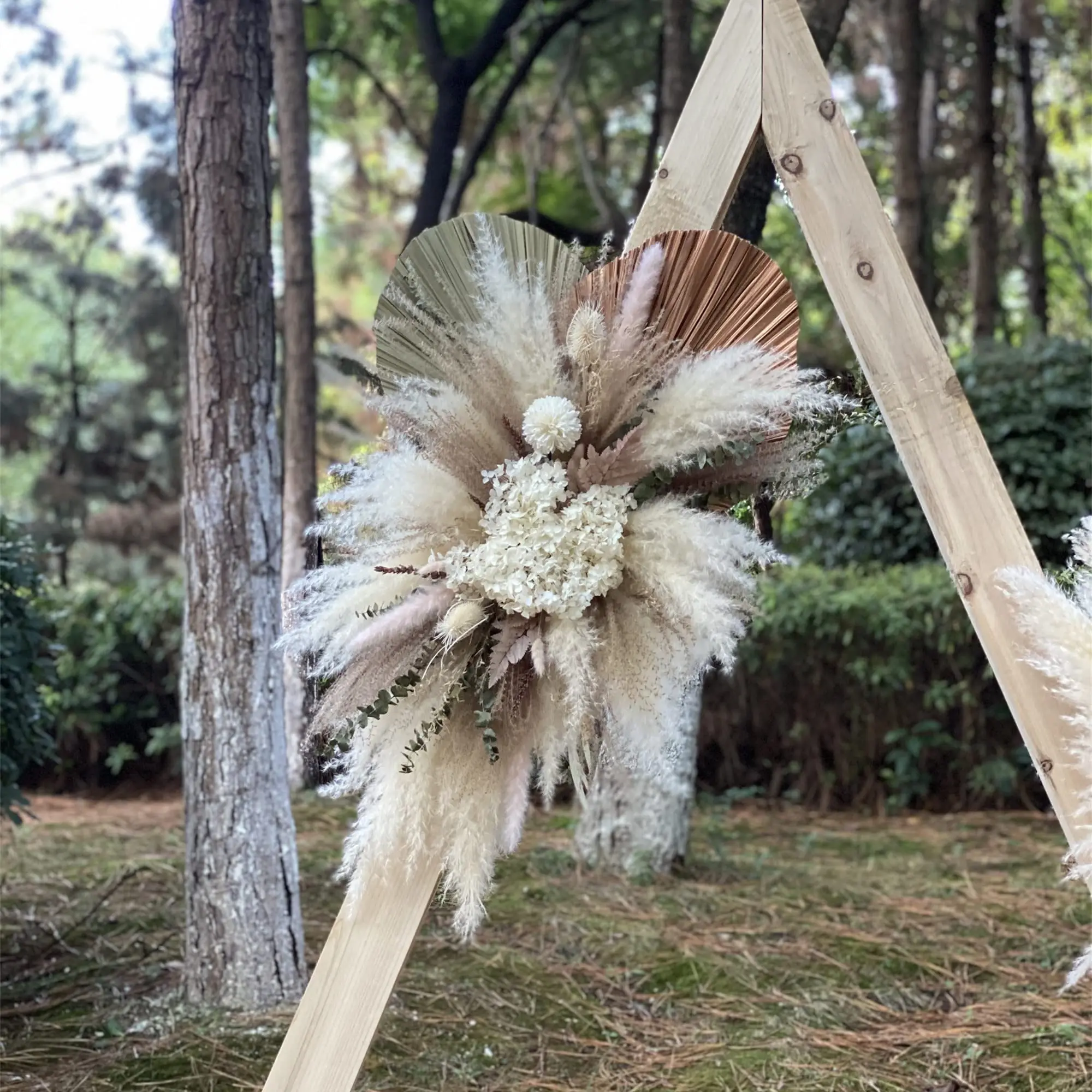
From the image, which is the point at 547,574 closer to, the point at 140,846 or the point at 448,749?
the point at 448,749

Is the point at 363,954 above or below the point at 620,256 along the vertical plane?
below

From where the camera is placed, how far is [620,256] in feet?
4.66

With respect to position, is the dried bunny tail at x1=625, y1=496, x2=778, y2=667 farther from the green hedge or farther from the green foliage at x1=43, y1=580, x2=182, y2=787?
the green foliage at x1=43, y1=580, x2=182, y2=787

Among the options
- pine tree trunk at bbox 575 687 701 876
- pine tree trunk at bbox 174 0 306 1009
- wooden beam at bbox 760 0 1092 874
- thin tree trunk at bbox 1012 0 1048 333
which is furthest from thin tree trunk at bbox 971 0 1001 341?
wooden beam at bbox 760 0 1092 874

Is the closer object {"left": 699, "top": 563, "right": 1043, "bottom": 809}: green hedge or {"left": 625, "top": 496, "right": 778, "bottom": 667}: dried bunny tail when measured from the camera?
{"left": 625, "top": 496, "right": 778, "bottom": 667}: dried bunny tail

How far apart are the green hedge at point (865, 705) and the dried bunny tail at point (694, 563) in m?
3.06

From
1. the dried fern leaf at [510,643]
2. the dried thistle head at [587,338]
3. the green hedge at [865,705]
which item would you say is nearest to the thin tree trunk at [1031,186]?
the green hedge at [865,705]

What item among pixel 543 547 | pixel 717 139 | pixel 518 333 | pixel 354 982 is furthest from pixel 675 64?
pixel 354 982

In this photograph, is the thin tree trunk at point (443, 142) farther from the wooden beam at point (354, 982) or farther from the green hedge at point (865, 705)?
the wooden beam at point (354, 982)

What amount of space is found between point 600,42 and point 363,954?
24.5 ft

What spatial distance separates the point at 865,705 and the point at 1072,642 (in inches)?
141

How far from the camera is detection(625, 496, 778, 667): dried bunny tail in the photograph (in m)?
1.28

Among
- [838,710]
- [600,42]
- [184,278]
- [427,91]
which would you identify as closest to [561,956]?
[184,278]

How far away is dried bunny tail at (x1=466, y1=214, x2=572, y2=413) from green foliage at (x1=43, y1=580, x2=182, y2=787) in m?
4.25
